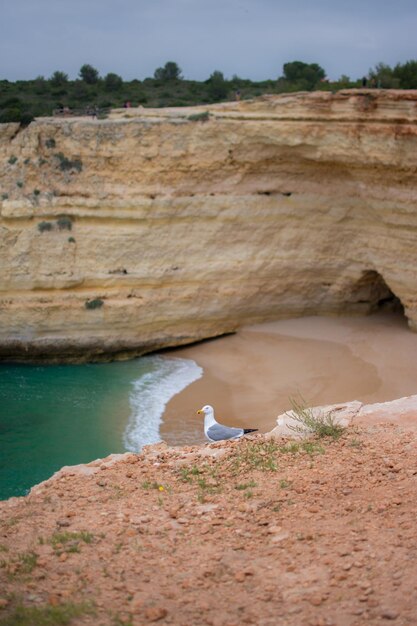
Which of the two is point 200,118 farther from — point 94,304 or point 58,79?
point 58,79

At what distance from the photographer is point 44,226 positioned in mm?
16844

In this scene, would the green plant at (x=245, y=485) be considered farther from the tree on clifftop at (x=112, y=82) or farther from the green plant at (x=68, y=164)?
the tree on clifftop at (x=112, y=82)

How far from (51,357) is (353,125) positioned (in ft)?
26.4

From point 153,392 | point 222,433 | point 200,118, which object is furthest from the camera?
point 200,118

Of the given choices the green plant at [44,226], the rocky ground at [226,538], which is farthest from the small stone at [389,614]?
the green plant at [44,226]

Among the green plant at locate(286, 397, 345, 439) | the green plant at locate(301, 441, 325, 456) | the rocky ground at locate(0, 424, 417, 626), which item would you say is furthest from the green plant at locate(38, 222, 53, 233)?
the green plant at locate(301, 441, 325, 456)

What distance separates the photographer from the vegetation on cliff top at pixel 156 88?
20953mm

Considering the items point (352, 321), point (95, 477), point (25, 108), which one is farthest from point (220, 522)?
point (25, 108)

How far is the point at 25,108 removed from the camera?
1981cm

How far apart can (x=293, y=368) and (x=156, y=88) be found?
1769 centimetres

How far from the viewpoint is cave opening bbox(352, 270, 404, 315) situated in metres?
17.8

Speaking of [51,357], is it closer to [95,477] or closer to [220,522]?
[95,477]

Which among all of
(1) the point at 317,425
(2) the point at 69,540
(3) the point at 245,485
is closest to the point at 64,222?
(1) the point at 317,425

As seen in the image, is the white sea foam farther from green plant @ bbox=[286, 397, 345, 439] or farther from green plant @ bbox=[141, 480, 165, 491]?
green plant @ bbox=[141, 480, 165, 491]
